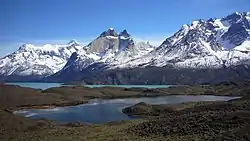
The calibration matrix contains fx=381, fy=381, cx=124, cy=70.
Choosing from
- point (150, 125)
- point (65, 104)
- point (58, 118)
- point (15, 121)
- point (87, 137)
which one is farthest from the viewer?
point (65, 104)

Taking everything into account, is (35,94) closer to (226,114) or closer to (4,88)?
(4,88)

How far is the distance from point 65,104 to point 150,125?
89.3 meters

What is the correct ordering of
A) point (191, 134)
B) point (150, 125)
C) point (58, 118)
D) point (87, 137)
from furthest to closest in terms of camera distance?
point (58, 118) → point (150, 125) → point (87, 137) → point (191, 134)

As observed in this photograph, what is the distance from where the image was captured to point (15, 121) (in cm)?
7794

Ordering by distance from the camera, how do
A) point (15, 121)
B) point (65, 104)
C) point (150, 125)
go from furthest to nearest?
point (65, 104), point (15, 121), point (150, 125)

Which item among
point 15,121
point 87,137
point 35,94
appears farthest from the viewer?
point 35,94

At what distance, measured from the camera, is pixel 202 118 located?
6178 cm

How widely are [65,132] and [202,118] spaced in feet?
78.6

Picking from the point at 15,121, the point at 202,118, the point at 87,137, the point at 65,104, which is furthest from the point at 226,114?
the point at 65,104

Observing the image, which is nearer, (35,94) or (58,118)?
(58,118)

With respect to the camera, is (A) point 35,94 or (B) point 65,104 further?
(A) point 35,94

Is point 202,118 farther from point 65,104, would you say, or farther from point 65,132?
point 65,104

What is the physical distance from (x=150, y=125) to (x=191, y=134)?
11.4 meters

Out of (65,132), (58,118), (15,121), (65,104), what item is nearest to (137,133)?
(65,132)
